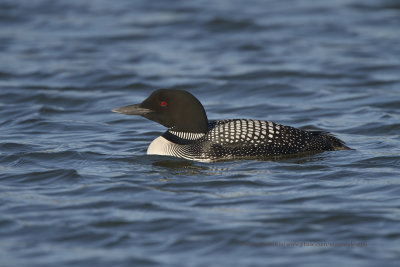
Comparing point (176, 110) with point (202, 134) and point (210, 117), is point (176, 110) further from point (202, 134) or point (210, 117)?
point (210, 117)

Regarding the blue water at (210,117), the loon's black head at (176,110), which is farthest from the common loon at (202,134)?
the blue water at (210,117)

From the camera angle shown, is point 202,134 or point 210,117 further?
point 210,117

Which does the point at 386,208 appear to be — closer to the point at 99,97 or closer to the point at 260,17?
the point at 99,97

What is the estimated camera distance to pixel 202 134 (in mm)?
6957

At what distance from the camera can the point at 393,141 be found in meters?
7.87

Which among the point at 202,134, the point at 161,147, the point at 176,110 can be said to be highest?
the point at 176,110

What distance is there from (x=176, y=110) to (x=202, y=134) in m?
0.31

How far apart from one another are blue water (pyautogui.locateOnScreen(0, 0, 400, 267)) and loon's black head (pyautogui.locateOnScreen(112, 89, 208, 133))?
327mm

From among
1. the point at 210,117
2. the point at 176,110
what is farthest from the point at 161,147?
the point at 210,117

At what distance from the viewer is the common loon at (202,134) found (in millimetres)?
6863

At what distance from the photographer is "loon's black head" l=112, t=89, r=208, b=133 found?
22.6ft

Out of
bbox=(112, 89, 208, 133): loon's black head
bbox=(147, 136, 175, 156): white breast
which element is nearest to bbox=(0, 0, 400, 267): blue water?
bbox=(147, 136, 175, 156): white breast

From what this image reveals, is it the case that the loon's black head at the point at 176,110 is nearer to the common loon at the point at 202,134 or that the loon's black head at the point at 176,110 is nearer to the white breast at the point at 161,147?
the common loon at the point at 202,134

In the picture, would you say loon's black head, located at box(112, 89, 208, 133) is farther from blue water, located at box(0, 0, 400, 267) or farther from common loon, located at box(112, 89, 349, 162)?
blue water, located at box(0, 0, 400, 267)
